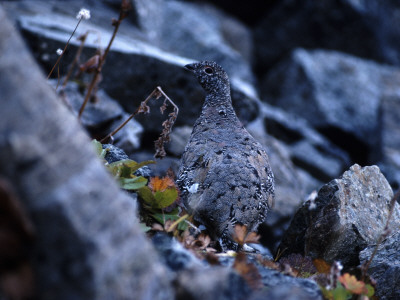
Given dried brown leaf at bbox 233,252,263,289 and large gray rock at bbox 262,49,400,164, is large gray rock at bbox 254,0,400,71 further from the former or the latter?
dried brown leaf at bbox 233,252,263,289

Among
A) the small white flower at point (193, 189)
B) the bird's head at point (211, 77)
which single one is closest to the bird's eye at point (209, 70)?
the bird's head at point (211, 77)

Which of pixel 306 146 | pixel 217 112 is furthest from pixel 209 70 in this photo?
pixel 306 146

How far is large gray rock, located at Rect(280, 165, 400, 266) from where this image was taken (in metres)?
4.85

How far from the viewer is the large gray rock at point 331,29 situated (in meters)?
15.0

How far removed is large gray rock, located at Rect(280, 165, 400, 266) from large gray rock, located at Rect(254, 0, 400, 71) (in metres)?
10.4

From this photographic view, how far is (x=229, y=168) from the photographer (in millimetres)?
5266

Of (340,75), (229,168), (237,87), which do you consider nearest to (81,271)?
(229,168)

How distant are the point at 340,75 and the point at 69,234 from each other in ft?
44.2

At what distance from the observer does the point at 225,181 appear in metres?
5.16

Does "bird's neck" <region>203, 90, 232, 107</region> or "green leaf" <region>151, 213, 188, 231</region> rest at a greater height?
"bird's neck" <region>203, 90, 232, 107</region>

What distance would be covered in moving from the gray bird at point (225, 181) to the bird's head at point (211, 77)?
92 centimetres

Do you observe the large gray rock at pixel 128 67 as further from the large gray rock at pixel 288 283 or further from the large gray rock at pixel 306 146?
the large gray rock at pixel 288 283

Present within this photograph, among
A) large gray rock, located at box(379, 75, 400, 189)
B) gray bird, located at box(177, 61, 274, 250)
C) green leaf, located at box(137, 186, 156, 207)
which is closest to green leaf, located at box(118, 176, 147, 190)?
green leaf, located at box(137, 186, 156, 207)

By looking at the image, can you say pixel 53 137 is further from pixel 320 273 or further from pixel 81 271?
pixel 320 273
